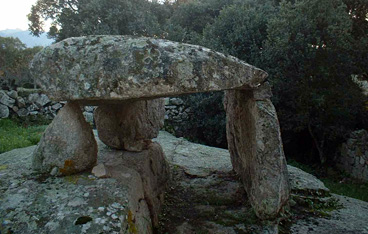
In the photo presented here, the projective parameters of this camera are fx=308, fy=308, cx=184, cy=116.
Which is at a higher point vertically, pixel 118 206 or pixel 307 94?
pixel 307 94

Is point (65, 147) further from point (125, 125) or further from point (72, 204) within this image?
point (125, 125)

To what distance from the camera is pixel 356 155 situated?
8.69 metres

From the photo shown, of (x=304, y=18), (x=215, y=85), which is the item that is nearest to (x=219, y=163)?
(x=215, y=85)

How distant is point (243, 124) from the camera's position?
4.72 metres

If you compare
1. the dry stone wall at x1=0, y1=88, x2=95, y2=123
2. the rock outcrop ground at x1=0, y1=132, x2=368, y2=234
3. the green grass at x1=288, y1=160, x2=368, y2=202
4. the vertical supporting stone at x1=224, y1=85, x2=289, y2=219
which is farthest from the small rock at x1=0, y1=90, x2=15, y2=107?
the green grass at x1=288, y1=160, x2=368, y2=202

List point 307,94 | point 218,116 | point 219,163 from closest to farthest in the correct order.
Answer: point 219,163 → point 307,94 → point 218,116

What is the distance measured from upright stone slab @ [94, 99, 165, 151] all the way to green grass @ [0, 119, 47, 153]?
3566 mm

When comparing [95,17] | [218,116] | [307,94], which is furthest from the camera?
[95,17]

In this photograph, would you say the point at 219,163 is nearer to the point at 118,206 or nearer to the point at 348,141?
the point at 118,206

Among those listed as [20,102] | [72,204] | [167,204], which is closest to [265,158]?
[167,204]

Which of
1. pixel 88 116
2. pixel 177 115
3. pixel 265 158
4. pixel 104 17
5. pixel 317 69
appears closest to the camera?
pixel 265 158

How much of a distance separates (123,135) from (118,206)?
1981 mm

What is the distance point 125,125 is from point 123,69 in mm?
1896

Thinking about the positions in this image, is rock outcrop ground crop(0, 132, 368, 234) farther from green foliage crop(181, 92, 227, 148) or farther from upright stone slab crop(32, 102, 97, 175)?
green foliage crop(181, 92, 227, 148)
